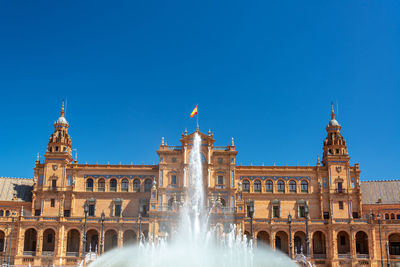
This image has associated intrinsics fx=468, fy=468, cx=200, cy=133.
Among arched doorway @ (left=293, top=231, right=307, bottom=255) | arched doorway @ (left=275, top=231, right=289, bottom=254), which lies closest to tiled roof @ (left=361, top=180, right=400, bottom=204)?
arched doorway @ (left=293, top=231, right=307, bottom=255)

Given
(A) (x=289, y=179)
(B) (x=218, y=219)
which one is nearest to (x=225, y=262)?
(B) (x=218, y=219)

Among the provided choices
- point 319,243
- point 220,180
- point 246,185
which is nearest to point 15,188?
point 220,180

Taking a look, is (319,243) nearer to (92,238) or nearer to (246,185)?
(246,185)

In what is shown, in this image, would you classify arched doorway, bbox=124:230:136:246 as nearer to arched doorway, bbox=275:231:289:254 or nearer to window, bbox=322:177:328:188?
arched doorway, bbox=275:231:289:254

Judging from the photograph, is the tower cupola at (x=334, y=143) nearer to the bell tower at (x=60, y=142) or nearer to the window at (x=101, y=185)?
the window at (x=101, y=185)

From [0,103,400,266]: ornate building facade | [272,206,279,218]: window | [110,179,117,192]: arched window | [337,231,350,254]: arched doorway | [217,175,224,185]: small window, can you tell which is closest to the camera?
[0,103,400,266]: ornate building facade

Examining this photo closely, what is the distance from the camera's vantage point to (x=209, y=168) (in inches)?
3305

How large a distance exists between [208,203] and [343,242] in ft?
82.4

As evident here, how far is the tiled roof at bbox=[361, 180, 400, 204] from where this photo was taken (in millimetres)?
90375

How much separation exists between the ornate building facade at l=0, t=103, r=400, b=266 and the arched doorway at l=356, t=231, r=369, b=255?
0.17 m

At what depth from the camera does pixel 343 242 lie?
82.9 m

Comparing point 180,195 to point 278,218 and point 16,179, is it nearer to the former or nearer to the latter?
point 278,218

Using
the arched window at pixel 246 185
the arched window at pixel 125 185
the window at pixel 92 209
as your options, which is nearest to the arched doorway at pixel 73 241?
the window at pixel 92 209

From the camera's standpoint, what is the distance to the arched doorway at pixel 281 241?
272ft
